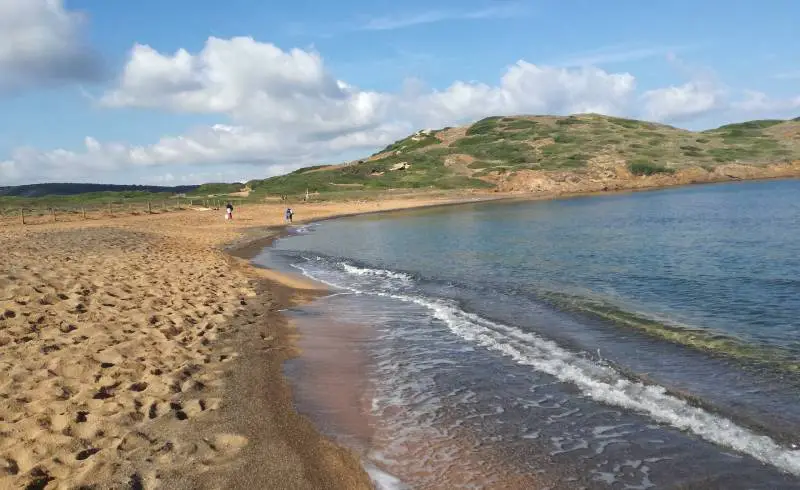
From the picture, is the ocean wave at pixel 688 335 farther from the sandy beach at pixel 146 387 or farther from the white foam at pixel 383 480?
the sandy beach at pixel 146 387

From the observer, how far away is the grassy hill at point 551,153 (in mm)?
103125

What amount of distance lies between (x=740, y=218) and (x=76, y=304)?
43.9 meters

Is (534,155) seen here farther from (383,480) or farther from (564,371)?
(383,480)

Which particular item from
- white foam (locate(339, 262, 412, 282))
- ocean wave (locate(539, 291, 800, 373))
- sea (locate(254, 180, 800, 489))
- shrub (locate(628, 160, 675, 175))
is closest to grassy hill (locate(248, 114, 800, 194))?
shrub (locate(628, 160, 675, 175))

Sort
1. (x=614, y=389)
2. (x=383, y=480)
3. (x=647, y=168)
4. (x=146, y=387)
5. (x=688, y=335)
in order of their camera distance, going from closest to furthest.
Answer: (x=383, y=480)
(x=146, y=387)
(x=614, y=389)
(x=688, y=335)
(x=647, y=168)

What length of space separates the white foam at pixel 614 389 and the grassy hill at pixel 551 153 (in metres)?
84.3

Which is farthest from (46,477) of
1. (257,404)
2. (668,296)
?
(668,296)

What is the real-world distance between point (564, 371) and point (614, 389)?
3.72ft

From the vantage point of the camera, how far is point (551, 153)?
117 metres

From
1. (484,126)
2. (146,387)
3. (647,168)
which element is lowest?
(146,387)

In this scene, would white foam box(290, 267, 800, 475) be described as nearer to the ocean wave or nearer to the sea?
the sea

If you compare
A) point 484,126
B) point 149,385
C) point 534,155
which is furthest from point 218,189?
point 149,385

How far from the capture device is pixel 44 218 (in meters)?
46.8

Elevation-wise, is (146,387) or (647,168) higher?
(647,168)
